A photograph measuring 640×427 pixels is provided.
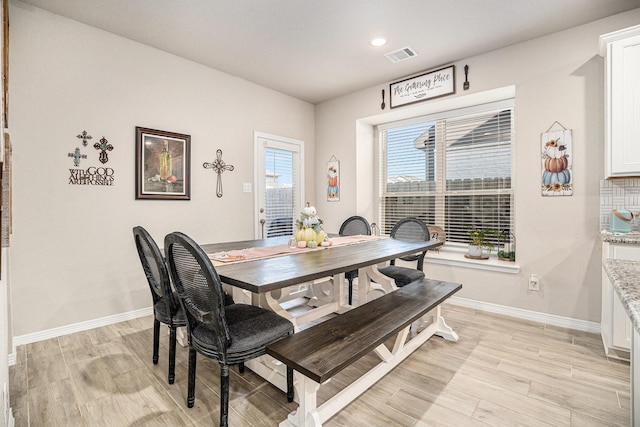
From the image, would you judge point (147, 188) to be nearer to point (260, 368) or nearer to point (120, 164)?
point (120, 164)

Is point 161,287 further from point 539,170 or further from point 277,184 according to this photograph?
point 539,170

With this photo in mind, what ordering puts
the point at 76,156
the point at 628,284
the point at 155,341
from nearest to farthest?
the point at 628,284 → the point at 155,341 → the point at 76,156

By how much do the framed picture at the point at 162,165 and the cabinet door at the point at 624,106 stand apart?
150 inches

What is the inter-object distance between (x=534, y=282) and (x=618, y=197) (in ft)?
3.26

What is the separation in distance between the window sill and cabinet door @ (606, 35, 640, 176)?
1229 millimetres

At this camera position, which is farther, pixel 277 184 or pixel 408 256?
pixel 277 184

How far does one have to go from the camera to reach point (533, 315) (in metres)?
3.13

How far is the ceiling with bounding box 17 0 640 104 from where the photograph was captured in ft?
8.43

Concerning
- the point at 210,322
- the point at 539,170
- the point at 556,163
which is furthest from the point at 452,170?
the point at 210,322

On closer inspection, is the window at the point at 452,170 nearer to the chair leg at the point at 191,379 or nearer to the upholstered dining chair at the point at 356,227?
the upholstered dining chair at the point at 356,227

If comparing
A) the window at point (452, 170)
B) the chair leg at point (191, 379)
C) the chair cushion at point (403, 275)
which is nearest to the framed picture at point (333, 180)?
the window at point (452, 170)

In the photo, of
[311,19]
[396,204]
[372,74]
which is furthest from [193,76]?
[396,204]

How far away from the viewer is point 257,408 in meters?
1.82

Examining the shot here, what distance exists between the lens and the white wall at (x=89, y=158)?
2604 millimetres
